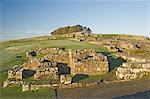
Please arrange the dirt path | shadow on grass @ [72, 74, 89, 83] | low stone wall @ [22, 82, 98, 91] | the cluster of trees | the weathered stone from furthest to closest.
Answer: the cluster of trees → shadow on grass @ [72, 74, 89, 83] → the weathered stone → low stone wall @ [22, 82, 98, 91] → the dirt path

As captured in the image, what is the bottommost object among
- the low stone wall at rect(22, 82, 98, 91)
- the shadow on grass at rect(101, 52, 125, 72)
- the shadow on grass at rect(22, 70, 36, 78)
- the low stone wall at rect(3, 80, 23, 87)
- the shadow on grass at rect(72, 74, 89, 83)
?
the low stone wall at rect(22, 82, 98, 91)

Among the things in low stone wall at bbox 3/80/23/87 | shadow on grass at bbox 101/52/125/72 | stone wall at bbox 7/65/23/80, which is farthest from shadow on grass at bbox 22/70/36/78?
shadow on grass at bbox 101/52/125/72

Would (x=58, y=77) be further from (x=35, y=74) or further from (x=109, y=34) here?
(x=109, y=34)

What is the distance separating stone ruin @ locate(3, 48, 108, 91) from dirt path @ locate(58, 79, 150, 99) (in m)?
1.87

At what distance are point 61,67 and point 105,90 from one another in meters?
6.58

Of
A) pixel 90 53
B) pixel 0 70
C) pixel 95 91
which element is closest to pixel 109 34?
pixel 90 53

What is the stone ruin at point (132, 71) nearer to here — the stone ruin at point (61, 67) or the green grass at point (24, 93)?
the stone ruin at point (61, 67)

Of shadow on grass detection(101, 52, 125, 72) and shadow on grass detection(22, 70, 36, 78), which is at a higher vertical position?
shadow on grass detection(101, 52, 125, 72)

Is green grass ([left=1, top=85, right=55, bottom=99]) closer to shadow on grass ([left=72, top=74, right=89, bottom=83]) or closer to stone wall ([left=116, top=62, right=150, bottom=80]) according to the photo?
shadow on grass ([left=72, top=74, right=89, bottom=83])

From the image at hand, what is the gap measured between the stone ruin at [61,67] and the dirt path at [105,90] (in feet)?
6.13

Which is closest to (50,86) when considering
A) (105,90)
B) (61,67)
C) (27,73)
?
(27,73)

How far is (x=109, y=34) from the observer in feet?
217

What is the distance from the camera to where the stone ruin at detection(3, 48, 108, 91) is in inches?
1096

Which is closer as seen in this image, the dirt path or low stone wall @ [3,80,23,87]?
the dirt path
